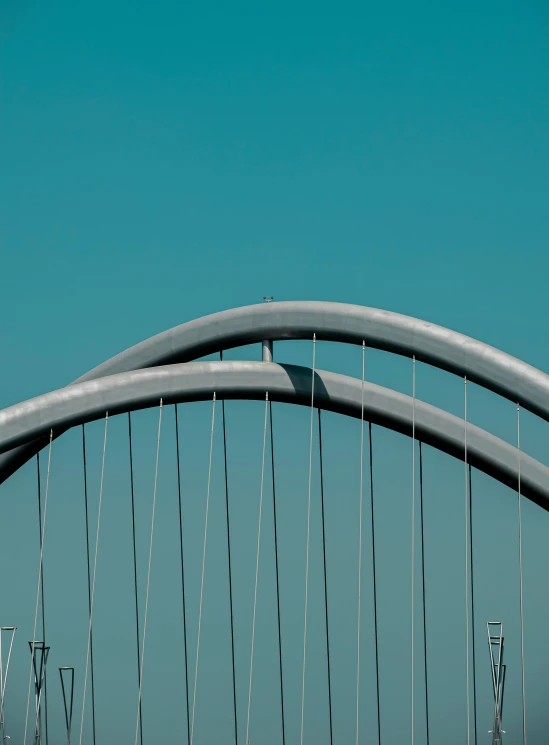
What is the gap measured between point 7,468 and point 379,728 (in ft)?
25.0

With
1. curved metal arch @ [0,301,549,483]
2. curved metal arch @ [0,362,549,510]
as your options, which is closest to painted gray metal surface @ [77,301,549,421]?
curved metal arch @ [0,301,549,483]

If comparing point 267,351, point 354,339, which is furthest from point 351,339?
point 267,351

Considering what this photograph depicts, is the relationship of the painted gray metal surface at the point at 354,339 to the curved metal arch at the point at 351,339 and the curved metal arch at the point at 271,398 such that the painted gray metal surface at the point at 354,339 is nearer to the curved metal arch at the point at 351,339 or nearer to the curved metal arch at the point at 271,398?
the curved metal arch at the point at 351,339

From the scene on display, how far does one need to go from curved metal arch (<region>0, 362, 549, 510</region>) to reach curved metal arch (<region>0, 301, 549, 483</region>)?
439 millimetres

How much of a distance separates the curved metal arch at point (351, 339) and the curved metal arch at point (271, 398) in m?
0.44

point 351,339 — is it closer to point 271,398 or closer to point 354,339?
point 354,339

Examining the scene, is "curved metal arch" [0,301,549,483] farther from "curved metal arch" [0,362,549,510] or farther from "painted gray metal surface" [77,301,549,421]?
"curved metal arch" [0,362,549,510]

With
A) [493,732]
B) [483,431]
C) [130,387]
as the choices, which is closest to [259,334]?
[130,387]

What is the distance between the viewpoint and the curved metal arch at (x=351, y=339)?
62.3 feet

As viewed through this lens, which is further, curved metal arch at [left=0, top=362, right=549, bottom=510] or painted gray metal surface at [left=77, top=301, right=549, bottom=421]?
curved metal arch at [left=0, top=362, right=549, bottom=510]

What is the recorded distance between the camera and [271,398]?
812 inches

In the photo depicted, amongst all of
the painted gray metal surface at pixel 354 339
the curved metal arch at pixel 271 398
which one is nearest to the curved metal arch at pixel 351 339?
the painted gray metal surface at pixel 354 339

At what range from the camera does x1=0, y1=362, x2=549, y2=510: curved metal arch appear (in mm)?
20297

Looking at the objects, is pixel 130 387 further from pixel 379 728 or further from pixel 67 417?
pixel 379 728
